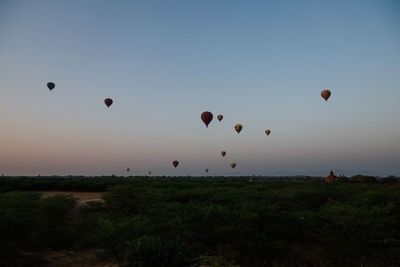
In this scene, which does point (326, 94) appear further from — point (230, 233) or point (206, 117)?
point (230, 233)

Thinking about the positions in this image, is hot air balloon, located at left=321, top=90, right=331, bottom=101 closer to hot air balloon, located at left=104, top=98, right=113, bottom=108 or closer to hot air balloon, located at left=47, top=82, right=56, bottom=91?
hot air balloon, located at left=104, top=98, right=113, bottom=108

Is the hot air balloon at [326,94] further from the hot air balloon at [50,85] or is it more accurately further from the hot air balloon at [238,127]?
the hot air balloon at [50,85]

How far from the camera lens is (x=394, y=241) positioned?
9.26 meters

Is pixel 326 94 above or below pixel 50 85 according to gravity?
below

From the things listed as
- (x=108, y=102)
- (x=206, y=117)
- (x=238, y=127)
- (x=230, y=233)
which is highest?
(x=108, y=102)

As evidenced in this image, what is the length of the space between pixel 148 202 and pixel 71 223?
4454 mm

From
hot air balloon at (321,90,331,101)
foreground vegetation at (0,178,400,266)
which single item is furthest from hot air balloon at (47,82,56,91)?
hot air balloon at (321,90,331,101)

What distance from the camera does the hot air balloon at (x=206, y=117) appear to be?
3563cm

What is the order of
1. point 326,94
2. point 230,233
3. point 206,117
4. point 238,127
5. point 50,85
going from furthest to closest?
point 238,127 < point 326,94 < point 50,85 < point 206,117 < point 230,233

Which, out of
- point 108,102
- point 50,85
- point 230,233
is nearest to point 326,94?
point 108,102

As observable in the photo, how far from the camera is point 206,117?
35.7 metres

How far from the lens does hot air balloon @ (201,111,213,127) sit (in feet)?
117

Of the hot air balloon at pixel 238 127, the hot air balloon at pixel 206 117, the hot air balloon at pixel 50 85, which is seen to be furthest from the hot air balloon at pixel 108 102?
the hot air balloon at pixel 238 127

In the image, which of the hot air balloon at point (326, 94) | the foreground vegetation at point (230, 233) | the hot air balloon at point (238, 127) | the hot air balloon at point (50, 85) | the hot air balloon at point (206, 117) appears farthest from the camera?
the hot air balloon at point (238, 127)
